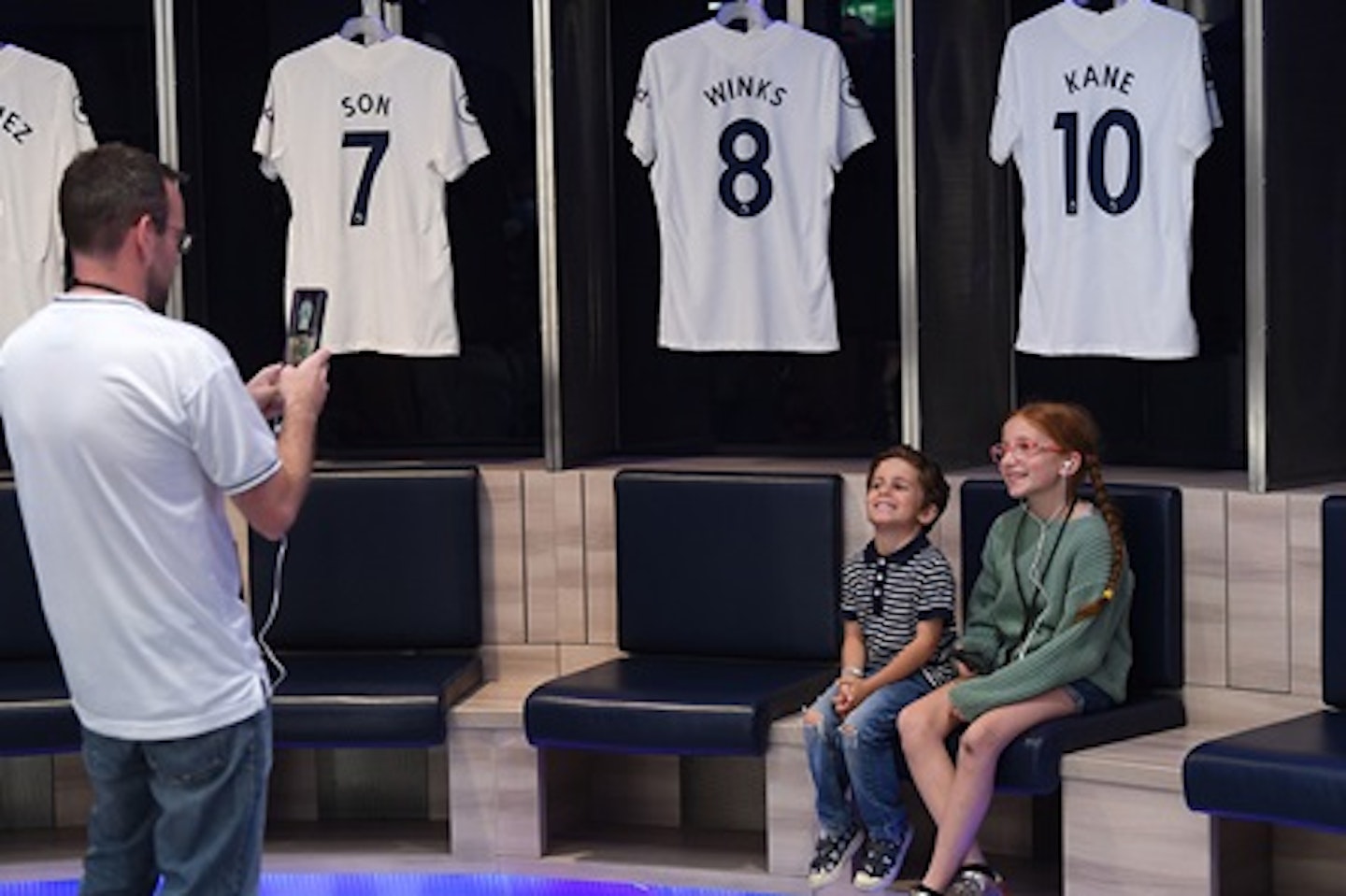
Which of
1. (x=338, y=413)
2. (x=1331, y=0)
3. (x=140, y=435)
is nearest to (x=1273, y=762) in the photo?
(x=1331, y=0)

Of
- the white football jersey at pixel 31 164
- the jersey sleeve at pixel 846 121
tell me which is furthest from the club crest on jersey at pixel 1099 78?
the white football jersey at pixel 31 164

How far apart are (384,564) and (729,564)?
81cm

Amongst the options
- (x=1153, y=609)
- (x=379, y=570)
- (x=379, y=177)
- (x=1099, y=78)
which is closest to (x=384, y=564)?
(x=379, y=570)

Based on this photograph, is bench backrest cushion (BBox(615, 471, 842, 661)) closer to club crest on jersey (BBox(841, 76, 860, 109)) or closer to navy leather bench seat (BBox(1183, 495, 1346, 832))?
club crest on jersey (BBox(841, 76, 860, 109))

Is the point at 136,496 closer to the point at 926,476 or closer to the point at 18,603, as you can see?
the point at 926,476

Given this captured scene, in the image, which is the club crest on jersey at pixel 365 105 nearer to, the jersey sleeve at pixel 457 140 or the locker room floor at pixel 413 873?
the jersey sleeve at pixel 457 140

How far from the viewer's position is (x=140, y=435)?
3.08 meters

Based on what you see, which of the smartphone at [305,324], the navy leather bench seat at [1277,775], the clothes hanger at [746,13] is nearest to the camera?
the smartphone at [305,324]

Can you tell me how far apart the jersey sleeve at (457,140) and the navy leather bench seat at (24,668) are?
1.26 meters

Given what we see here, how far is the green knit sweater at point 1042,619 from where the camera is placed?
192 inches

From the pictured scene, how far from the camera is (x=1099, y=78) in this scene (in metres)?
5.44

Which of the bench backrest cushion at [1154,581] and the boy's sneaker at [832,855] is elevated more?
the bench backrest cushion at [1154,581]

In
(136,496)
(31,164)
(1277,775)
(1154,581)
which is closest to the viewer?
(136,496)

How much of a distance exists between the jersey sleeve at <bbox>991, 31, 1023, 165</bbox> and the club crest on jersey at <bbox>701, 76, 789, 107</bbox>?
539 mm
